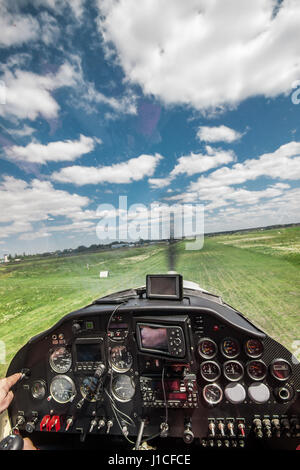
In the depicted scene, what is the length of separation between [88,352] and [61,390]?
21.6 inches

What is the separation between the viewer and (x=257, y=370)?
6.30ft

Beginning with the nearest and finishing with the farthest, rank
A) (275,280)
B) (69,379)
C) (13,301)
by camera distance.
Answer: (69,379) → (13,301) → (275,280)

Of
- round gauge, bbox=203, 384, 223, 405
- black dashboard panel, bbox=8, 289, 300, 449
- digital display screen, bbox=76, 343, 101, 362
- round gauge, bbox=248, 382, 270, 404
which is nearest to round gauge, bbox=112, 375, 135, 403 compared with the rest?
black dashboard panel, bbox=8, 289, 300, 449

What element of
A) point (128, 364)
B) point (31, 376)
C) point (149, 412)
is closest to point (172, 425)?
point (149, 412)

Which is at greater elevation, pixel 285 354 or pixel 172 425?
pixel 285 354

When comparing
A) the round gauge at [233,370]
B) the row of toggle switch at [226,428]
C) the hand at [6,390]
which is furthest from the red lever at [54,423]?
the round gauge at [233,370]

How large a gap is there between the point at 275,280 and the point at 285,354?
5163 millimetres

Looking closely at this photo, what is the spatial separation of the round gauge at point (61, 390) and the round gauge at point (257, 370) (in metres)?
1.79

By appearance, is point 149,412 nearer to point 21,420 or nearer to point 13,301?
point 21,420

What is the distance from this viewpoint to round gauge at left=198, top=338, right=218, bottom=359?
76.7 inches

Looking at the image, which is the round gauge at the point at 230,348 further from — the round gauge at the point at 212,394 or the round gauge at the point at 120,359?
the round gauge at the point at 120,359
